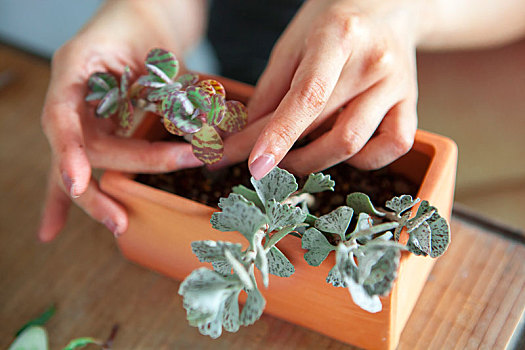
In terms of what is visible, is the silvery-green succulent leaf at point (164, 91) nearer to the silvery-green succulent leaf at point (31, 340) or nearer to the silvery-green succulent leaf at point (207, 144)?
the silvery-green succulent leaf at point (207, 144)

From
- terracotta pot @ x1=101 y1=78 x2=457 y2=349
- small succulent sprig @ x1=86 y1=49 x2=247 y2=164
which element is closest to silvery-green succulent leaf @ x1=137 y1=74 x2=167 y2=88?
small succulent sprig @ x1=86 y1=49 x2=247 y2=164

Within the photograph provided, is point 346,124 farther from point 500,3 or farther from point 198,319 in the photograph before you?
point 500,3

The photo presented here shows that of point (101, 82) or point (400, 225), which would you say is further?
point (101, 82)

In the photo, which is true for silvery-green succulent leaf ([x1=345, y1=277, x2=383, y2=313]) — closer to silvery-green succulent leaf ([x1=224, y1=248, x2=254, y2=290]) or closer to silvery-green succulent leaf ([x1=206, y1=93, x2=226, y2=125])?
silvery-green succulent leaf ([x1=224, y1=248, x2=254, y2=290])

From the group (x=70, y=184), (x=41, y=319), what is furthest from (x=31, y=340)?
(x=70, y=184)

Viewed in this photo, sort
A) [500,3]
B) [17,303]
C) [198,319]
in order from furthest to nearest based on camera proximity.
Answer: [500,3] → [17,303] → [198,319]

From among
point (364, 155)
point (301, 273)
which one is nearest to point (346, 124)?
point (364, 155)

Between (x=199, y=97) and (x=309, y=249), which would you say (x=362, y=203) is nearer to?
(x=309, y=249)
